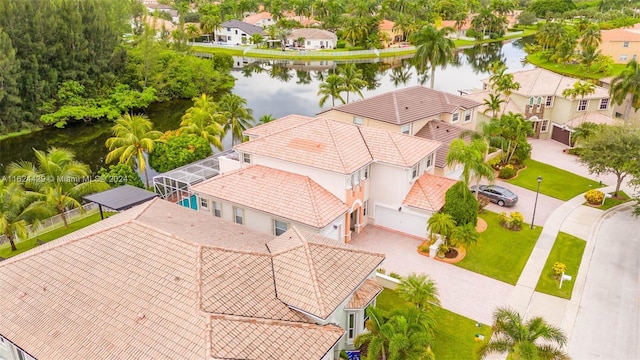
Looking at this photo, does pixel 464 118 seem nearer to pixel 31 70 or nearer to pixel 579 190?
pixel 579 190

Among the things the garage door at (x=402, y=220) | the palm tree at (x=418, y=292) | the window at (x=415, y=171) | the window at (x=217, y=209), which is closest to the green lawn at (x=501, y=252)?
the garage door at (x=402, y=220)

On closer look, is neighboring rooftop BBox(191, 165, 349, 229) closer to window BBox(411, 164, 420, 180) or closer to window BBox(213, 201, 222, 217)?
window BBox(213, 201, 222, 217)

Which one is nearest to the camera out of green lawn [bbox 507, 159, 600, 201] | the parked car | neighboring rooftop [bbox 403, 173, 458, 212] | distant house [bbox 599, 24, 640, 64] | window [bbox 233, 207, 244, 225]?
window [bbox 233, 207, 244, 225]

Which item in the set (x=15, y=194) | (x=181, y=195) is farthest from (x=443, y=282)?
(x=15, y=194)

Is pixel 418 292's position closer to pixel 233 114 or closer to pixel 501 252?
pixel 501 252

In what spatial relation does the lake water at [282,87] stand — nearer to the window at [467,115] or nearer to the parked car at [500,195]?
the window at [467,115]

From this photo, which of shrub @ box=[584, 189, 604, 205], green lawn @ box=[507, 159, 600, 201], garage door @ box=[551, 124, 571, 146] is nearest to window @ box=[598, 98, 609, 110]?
garage door @ box=[551, 124, 571, 146]
